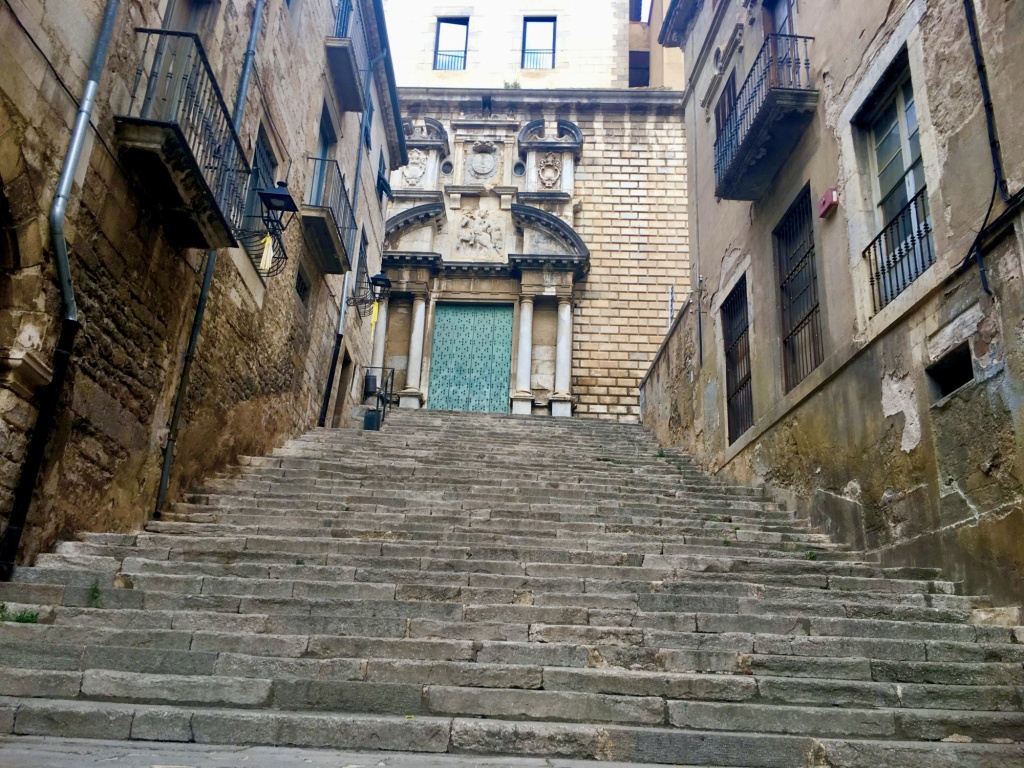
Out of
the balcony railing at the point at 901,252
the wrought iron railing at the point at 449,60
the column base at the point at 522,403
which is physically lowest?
the balcony railing at the point at 901,252

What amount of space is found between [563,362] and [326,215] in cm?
847

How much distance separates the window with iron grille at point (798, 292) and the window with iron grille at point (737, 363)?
860 mm

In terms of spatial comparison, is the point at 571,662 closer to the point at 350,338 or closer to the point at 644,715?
the point at 644,715

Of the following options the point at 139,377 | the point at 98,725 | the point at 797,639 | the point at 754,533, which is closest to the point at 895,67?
the point at 754,533

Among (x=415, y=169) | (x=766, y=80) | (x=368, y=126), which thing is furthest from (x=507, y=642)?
(x=415, y=169)

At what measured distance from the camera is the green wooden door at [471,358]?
56.3 ft

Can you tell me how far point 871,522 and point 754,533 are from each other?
0.97m

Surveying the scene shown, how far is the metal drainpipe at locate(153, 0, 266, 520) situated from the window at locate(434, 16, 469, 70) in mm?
14551

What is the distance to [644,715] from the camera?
3.62 meters

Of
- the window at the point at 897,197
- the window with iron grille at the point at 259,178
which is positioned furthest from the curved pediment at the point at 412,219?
the window at the point at 897,197

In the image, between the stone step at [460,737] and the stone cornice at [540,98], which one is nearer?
the stone step at [460,737]

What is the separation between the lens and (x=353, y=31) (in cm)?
1225

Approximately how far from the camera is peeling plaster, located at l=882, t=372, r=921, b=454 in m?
5.59

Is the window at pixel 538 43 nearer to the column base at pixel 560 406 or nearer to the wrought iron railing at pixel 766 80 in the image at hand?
the column base at pixel 560 406
